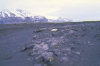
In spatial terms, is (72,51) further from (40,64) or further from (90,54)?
(40,64)

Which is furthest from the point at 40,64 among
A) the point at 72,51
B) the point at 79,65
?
the point at 72,51

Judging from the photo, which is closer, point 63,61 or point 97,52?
point 63,61

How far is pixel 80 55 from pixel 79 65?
113 cm

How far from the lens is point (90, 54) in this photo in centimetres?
601

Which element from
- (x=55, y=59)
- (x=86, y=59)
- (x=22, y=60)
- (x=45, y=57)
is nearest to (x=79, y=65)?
(x=86, y=59)

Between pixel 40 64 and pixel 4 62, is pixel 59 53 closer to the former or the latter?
pixel 40 64

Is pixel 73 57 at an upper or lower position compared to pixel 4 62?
upper

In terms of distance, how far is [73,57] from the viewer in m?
5.62

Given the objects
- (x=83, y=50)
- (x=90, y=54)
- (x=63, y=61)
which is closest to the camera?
(x=63, y=61)

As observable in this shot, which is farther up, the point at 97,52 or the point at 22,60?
the point at 97,52

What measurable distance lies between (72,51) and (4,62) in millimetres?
4357

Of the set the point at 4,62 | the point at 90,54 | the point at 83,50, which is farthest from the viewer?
the point at 83,50

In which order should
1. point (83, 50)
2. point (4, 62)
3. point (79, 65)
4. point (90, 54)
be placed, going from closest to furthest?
point (79, 65), point (4, 62), point (90, 54), point (83, 50)

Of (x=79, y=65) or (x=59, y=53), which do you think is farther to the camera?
(x=59, y=53)
